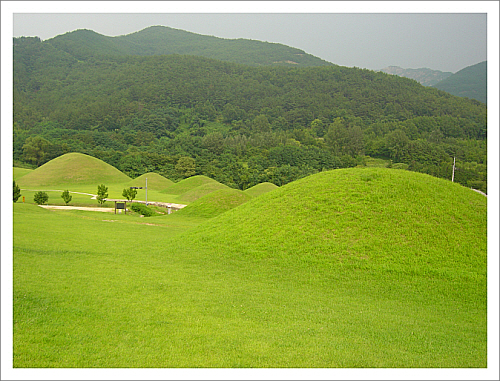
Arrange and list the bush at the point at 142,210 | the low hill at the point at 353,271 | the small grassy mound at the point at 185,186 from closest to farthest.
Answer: the low hill at the point at 353,271
the bush at the point at 142,210
the small grassy mound at the point at 185,186

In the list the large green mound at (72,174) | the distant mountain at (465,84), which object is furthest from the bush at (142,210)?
the distant mountain at (465,84)

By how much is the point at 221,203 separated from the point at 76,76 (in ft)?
473

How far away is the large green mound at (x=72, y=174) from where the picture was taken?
5075 cm

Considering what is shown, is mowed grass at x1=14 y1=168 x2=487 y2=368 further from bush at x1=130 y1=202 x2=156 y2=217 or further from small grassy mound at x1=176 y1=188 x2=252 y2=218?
bush at x1=130 y1=202 x2=156 y2=217

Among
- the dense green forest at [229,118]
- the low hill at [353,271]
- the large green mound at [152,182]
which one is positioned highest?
the dense green forest at [229,118]

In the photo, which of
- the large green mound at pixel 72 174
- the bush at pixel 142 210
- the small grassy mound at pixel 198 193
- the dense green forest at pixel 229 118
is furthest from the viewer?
the dense green forest at pixel 229 118

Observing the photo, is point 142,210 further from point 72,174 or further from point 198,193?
point 72,174

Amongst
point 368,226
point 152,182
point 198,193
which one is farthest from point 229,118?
point 368,226

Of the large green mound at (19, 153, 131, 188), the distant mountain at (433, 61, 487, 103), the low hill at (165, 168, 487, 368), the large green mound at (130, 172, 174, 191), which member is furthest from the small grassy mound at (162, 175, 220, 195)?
the distant mountain at (433, 61, 487, 103)

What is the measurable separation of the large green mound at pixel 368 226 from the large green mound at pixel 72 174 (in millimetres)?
44014

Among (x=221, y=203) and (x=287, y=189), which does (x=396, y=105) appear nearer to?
(x=221, y=203)

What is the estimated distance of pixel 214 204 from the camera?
27.3 m

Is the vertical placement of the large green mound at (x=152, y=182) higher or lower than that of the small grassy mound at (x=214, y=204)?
higher

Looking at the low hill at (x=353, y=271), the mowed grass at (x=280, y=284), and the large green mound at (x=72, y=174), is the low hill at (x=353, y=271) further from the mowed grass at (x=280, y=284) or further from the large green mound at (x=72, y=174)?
the large green mound at (x=72, y=174)
